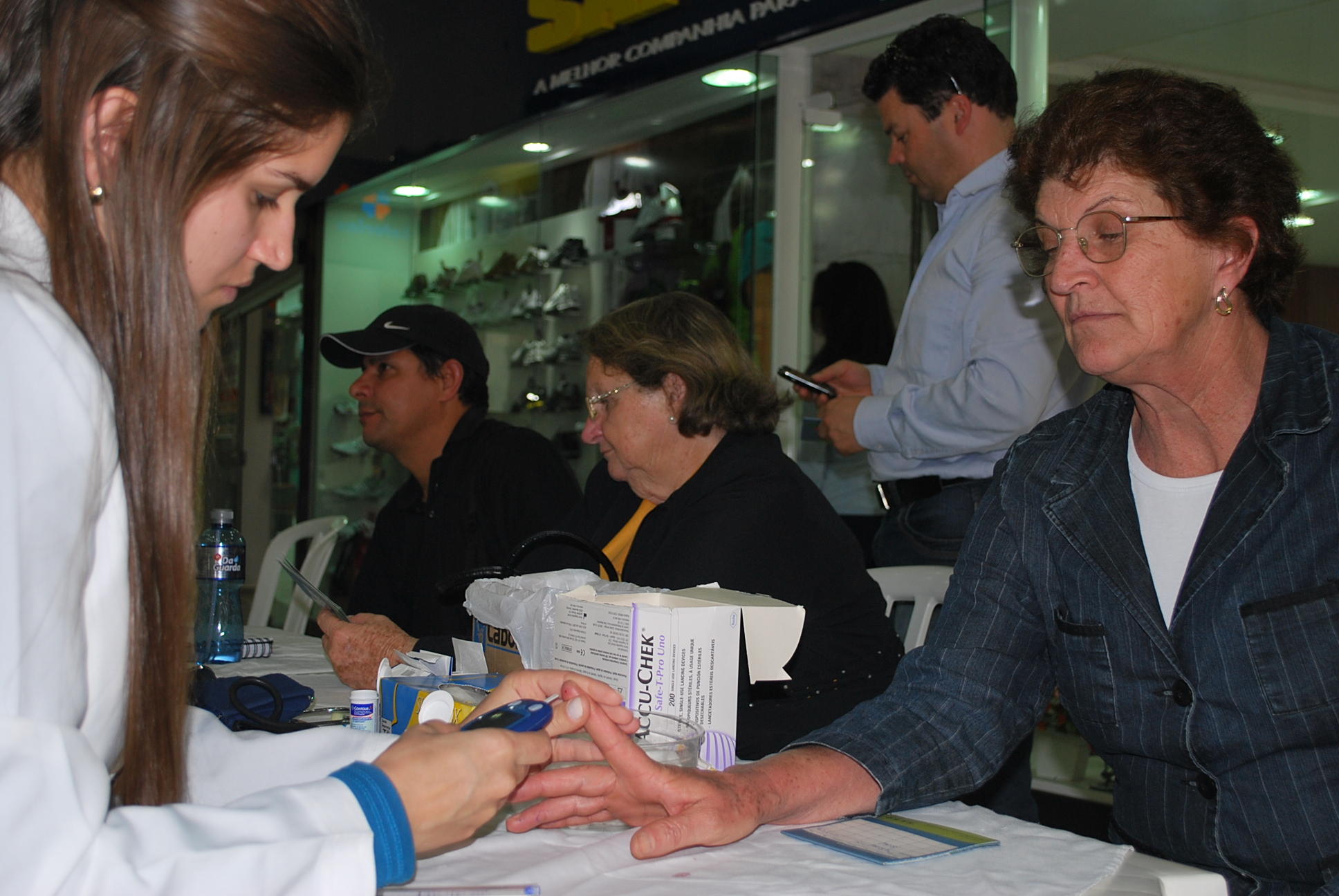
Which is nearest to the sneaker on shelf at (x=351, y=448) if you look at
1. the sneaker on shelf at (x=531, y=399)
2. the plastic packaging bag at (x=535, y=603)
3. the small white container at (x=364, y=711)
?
the sneaker on shelf at (x=531, y=399)

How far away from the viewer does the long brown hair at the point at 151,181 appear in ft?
2.80

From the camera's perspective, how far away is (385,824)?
34.0 inches

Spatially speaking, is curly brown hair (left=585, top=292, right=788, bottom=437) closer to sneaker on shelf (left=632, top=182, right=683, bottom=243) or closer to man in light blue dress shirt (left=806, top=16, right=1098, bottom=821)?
man in light blue dress shirt (left=806, top=16, right=1098, bottom=821)

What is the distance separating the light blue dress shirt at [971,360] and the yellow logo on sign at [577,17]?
2.95 metres

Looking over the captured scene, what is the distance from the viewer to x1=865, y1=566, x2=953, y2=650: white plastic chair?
248 cm

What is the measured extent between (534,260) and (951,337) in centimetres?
363

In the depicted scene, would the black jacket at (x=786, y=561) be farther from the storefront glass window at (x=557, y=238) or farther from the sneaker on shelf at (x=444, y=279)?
the sneaker on shelf at (x=444, y=279)

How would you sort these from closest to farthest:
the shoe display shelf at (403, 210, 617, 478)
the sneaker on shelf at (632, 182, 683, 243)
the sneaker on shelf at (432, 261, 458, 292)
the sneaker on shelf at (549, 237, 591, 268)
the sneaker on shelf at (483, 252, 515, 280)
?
the sneaker on shelf at (632, 182, 683, 243)
the shoe display shelf at (403, 210, 617, 478)
the sneaker on shelf at (549, 237, 591, 268)
the sneaker on shelf at (483, 252, 515, 280)
the sneaker on shelf at (432, 261, 458, 292)

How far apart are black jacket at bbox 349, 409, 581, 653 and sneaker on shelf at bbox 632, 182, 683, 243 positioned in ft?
8.05

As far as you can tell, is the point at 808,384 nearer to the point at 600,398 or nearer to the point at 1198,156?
the point at 600,398

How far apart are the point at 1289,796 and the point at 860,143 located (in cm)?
354

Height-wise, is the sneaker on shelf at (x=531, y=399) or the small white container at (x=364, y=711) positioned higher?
the sneaker on shelf at (x=531, y=399)

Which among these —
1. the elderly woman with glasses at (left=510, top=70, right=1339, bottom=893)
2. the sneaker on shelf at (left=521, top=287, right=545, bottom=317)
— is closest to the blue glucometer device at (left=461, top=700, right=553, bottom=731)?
the elderly woman with glasses at (left=510, top=70, right=1339, bottom=893)

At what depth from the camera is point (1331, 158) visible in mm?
4242
